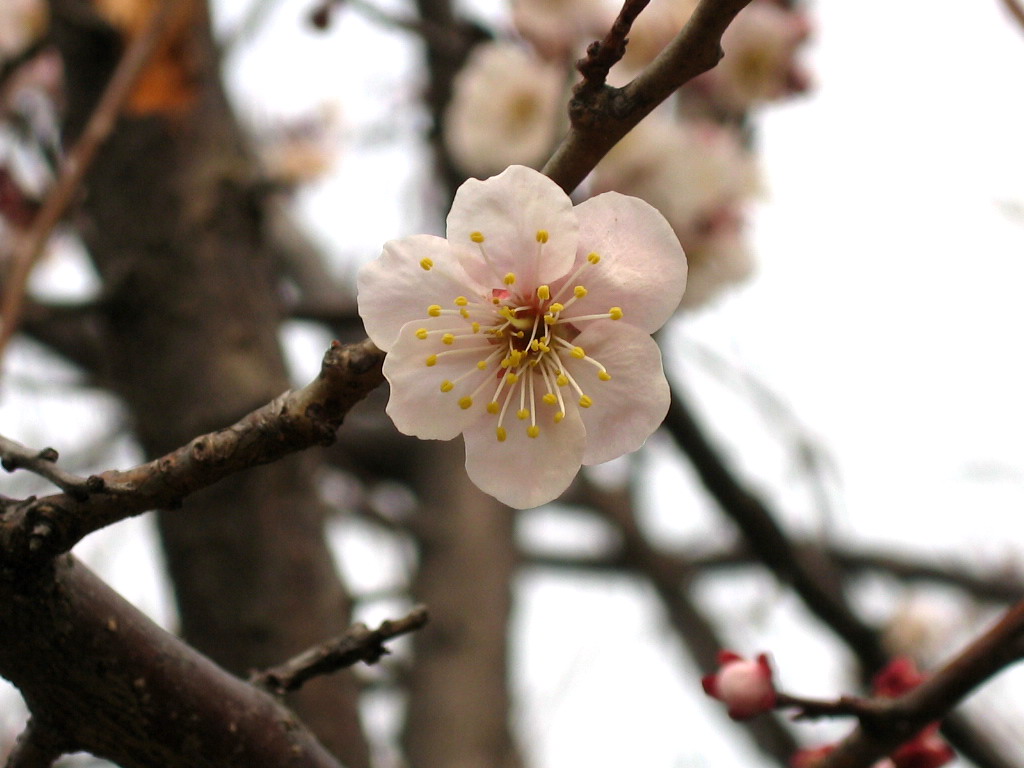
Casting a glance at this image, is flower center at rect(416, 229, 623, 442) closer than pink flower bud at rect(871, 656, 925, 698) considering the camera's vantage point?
Yes

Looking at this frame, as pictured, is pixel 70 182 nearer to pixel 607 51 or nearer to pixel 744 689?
pixel 607 51

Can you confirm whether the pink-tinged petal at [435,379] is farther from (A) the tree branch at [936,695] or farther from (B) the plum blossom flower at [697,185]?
(B) the plum blossom flower at [697,185]

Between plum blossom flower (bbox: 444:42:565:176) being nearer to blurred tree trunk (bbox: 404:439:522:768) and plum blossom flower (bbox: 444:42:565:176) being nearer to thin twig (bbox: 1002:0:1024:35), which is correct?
blurred tree trunk (bbox: 404:439:522:768)

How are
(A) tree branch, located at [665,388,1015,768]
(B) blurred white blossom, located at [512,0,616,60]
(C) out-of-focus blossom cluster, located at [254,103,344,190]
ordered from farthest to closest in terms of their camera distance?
(C) out-of-focus blossom cluster, located at [254,103,344,190], (B) blurred white blossom, located at [512,0,616,60], (A) tree branch, located at [665,388,1015,768]

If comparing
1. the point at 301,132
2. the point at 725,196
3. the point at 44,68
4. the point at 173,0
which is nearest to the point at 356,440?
the point at 725,196

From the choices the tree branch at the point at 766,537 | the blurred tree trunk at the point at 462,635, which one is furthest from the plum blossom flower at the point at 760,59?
the blurred tree trunk at the point at 462,635

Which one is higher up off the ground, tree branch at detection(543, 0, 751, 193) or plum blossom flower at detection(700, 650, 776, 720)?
tree branch at detection(543, 0, 751, 193)

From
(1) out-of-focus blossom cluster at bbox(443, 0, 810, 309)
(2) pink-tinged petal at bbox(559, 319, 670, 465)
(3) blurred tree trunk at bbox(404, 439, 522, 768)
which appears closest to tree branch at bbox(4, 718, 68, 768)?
(2) pink-tinged petal at bbox(559, 319, 670, 465)
